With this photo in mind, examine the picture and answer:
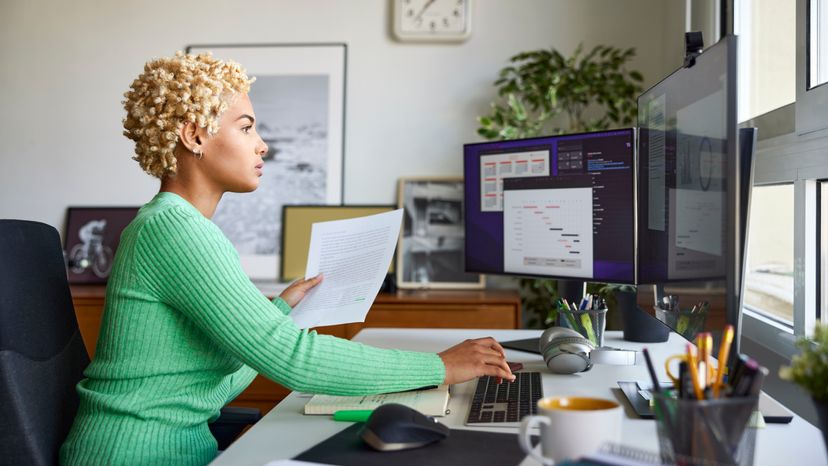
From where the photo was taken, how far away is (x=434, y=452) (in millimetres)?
922

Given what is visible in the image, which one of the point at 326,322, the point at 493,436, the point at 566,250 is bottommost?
the point at 493,436

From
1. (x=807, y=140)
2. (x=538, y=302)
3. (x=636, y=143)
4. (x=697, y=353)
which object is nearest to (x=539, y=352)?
(x=636, y=143)

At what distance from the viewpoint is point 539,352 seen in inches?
62.7

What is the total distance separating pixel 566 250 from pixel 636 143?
0.97 ft

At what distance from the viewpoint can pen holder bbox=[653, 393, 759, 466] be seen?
2.21 feet

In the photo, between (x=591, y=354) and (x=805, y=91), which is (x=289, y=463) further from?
(x=805, y=91)

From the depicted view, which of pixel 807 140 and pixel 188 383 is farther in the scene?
pixel 807 140

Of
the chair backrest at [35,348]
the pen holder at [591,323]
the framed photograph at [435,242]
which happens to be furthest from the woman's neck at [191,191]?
the framed photograph at [435,242]

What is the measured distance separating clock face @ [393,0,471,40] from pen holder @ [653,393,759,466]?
275 cm

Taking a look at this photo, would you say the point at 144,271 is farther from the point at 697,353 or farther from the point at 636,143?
the point at 636,143

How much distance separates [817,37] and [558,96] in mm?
1437

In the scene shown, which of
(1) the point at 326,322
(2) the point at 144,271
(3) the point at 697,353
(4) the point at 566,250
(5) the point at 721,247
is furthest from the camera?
(4) the point at 566,250

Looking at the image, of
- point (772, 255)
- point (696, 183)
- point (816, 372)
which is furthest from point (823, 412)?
point (772, 255)

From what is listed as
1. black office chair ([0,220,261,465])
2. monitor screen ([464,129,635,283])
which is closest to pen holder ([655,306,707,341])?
monitor screen ([464,129,635,283])
